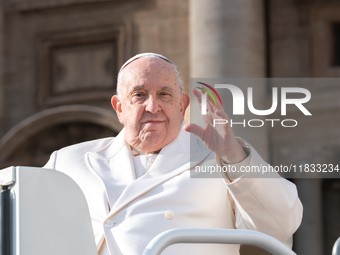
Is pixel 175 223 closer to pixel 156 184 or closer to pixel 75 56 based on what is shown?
pixel 156 184

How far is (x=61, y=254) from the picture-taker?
2949mm

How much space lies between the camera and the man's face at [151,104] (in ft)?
13.0

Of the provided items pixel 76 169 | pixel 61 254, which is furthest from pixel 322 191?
pixel 61 254

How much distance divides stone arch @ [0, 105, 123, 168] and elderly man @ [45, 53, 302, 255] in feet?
30.1

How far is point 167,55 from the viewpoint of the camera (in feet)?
43.1

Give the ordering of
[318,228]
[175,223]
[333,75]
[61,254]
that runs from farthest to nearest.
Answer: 1. [333,75]
2. [318,228]
3. [175,223]
4. [61,254]

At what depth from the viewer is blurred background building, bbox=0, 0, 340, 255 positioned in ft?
39.5

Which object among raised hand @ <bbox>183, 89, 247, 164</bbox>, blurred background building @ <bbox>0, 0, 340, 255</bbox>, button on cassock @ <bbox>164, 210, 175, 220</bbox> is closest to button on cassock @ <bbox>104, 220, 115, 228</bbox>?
button on cassock @ <bbox>164, 210, 175, 220</bbox>

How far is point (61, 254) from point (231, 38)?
923 centimetres

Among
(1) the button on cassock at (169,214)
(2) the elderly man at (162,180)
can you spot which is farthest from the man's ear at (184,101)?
(1) the button on cassock at (169,214)

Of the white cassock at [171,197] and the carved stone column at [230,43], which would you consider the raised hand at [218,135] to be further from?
the carved stone column at [230,43]

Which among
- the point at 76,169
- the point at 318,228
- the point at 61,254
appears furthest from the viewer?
the point at 318,228

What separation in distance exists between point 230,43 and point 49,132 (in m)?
3.10

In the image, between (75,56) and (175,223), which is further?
(75,56)
